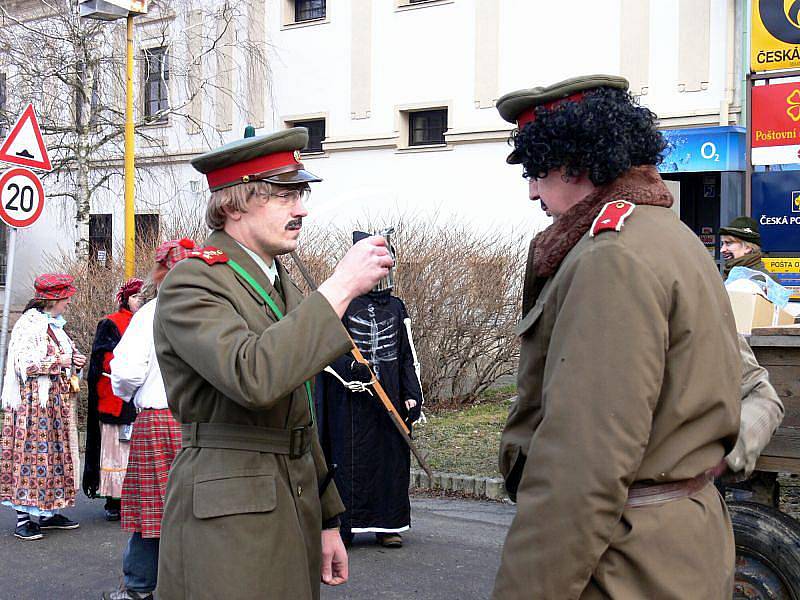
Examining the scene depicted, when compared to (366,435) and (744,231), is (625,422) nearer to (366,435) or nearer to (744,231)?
(366,435)

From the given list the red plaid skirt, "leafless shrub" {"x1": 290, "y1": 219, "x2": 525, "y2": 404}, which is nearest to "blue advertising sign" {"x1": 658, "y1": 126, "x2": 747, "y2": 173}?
"leafless shrub" {"x1": 290, "y1": 219, "x2": 525, "y2": 404}

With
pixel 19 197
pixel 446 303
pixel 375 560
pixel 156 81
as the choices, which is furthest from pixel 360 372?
pixel 156 81

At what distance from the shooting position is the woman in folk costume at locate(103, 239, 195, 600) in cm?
545

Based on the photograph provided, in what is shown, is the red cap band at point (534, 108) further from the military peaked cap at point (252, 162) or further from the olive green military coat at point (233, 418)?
the military peaked cap at point (252, 162)

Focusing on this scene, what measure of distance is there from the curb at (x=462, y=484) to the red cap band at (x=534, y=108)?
6059 mm

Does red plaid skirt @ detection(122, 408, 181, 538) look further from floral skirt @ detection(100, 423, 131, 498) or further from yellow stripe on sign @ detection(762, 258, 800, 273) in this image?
yellow stripe on sign @ detection(762, 258, 800, 273)

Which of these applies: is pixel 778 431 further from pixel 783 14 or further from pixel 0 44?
pixel 0 44

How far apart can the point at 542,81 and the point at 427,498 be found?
11.1 metres

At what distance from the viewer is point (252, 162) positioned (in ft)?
9.91

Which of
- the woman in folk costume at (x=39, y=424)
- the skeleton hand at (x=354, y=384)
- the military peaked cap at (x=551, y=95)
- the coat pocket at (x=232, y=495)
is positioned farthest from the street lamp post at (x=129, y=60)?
the military peaked cap at (x=551, y=95)

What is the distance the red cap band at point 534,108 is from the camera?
2357 mm

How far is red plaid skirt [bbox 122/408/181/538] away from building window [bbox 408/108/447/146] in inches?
578

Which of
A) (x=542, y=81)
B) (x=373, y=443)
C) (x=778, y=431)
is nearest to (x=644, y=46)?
(x=542, y=81)

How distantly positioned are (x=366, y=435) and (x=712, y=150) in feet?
35.4
